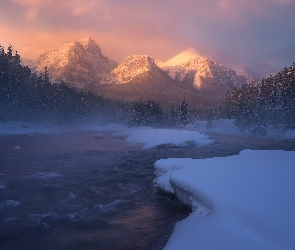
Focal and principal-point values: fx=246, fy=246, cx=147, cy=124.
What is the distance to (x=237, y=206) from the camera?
20.0 feet

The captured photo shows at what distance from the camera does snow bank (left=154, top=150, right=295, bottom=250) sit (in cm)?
490

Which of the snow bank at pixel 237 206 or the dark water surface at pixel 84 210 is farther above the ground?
the snow bank at pixel 237 206

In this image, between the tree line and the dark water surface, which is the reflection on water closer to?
the dark water surface

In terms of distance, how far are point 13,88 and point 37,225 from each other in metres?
63.3

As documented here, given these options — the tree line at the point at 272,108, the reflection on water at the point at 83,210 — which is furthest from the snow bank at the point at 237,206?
the tree line at the point at 272,108

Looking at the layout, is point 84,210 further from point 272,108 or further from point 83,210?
point 272,108

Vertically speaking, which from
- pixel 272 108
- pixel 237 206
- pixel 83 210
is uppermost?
pixel 272 108

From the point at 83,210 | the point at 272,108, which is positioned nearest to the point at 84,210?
the point at 83,210

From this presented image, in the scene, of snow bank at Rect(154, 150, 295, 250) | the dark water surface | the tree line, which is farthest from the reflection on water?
the tree line

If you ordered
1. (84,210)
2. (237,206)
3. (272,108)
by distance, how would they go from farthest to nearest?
1. (272,108)
2. (84,210)
3. (237,206)

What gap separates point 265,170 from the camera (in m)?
9.16

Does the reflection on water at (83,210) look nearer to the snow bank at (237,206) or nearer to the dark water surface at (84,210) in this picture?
the dark water surface at (84,210)

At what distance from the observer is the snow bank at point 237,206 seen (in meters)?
4.90

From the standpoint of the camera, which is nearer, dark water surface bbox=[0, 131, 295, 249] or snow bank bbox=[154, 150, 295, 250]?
snow bank bbox=[154, 150, 295, 250]
